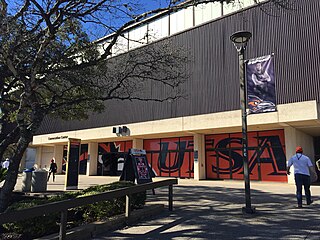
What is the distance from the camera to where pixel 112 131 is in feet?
86.1

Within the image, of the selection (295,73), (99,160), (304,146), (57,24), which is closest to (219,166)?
(304,146)

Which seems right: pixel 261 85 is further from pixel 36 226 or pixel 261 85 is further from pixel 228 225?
pixel 36 226

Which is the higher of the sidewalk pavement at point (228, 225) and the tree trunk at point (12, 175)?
the tree trunk at point (12, 175)

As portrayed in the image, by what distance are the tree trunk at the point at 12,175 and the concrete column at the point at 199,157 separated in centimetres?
1603

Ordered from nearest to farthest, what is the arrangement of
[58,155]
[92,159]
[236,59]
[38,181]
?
[38,181], [236,59], [92,159], [58,155]

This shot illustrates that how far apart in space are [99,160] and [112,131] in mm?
6141

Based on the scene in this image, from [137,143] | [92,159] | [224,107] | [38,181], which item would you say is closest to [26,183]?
[38,181]

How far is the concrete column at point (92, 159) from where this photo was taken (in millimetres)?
29984

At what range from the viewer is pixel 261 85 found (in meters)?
18.2

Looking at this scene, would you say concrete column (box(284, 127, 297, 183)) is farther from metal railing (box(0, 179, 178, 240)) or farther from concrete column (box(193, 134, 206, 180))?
metal railing (box(0, 179, 178, 240))

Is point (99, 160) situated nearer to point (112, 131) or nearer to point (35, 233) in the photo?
point (112, 131)

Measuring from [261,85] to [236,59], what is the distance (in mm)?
2877

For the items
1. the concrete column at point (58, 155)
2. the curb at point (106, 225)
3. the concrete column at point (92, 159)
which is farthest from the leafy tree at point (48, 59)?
the concrete column at point (58, 155)

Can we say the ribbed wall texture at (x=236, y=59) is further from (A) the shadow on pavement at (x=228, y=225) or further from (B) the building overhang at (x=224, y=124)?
(A) the shadow on pavement at (x=228, y=225)
